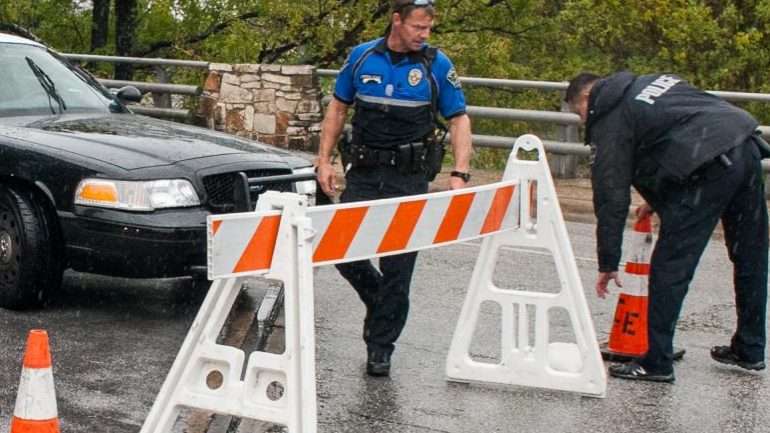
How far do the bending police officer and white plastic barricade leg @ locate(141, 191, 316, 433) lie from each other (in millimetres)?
2120

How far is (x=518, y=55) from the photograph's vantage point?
1313 inches

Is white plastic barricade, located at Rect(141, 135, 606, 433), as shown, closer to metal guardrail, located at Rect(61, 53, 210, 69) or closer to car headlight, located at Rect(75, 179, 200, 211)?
car headlight, located at Rect(75, 179, 200, 211)

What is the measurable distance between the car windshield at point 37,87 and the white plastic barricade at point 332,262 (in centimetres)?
288

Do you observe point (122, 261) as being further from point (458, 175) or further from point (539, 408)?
point (539, 408)

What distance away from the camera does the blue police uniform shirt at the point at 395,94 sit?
23.5 feet

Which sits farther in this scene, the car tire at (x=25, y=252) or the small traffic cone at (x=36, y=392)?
the car tire at (x=25, y=252)

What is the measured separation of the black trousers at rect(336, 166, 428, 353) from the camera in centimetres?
724

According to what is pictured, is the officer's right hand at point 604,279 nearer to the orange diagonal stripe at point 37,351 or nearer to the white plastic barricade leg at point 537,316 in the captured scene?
the white plastic barricade leg at point 537,316

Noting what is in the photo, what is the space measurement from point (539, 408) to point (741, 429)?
0.88 metres

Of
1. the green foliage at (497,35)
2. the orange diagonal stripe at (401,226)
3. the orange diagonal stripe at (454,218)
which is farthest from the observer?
the green foliage at (497,35)

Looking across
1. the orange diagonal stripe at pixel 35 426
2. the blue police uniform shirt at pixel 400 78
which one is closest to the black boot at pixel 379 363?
the blue police uniform shirt at pixel 400 78

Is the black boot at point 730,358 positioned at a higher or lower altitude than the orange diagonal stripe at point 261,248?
lower

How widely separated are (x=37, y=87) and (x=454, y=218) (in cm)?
371

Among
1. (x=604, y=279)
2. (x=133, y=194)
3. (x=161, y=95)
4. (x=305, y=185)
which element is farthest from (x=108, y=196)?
(x=161, y=95)
